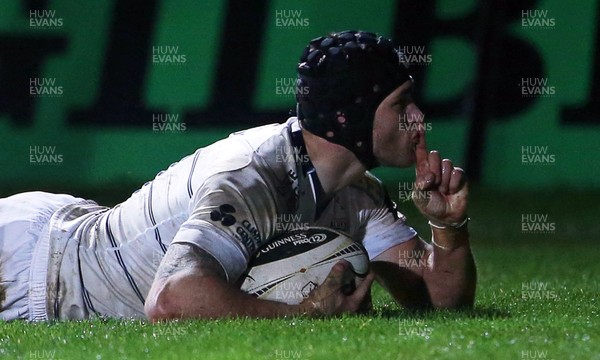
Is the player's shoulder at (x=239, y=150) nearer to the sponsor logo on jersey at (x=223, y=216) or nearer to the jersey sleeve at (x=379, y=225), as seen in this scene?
the sponsor logo on jersey at (x=223, y=216)

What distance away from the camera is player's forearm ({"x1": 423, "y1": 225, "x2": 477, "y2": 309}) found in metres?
6.38

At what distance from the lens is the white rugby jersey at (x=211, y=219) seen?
5.61 m

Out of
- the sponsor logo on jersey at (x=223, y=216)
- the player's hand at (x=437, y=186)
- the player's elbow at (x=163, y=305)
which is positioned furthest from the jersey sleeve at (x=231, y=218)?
the player's hand at (x=437, y=186)

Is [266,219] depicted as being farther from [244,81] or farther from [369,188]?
[244,81]

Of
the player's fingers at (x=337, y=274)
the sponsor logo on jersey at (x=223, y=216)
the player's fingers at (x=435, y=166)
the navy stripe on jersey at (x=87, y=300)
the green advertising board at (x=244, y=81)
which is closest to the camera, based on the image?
the sponsor logo on jersey at (x=223, y=216)

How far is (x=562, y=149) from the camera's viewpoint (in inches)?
485

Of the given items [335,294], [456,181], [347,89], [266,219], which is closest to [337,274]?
[335,294]

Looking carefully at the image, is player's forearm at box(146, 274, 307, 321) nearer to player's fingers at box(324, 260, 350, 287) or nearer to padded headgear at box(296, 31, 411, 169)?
player's fingers at box(324, 260, 350, 287)

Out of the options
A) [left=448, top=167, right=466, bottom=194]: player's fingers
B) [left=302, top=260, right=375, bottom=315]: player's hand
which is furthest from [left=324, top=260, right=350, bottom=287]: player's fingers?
[left=448, top=167, right=466, bottom=194]: player's fingers

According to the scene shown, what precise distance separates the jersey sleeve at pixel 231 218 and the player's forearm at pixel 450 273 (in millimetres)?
1024

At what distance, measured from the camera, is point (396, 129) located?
604 cm

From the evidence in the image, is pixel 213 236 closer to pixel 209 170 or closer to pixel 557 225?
pixel 209 170

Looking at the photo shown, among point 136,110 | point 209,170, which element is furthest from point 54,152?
point 209,170

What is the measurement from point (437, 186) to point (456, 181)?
0.09 m
